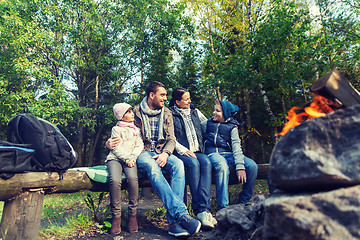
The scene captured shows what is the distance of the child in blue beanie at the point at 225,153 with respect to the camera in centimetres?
363

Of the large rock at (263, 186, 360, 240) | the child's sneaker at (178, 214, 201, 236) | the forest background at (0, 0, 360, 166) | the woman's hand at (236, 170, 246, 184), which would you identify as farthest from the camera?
the forest background at (0, 0, 360, 166)

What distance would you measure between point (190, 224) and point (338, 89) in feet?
7.01

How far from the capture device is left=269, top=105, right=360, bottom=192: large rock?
1.36 metres

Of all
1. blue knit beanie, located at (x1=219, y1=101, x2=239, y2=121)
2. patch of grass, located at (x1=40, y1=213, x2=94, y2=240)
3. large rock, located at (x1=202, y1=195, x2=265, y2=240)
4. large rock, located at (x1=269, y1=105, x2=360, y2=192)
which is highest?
blue knit beanie, located at (x1=219, y1=101, x2=239, y2=121)

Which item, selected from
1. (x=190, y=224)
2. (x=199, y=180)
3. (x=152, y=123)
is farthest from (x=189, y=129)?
(x=190, y=224)

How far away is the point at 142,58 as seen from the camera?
13930 millimetres

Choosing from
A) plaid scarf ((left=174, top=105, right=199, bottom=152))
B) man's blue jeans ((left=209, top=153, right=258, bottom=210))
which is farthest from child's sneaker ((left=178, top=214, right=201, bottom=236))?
plaid scarf ((left=174, top=105, right=199, bottom=152))

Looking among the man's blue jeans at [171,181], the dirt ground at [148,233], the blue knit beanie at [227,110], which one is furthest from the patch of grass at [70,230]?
the blue knit beanie at [227,110]

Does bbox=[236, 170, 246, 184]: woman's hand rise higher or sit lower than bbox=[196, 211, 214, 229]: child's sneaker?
higher

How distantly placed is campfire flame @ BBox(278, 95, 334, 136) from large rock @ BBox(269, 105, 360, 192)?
1.37ft

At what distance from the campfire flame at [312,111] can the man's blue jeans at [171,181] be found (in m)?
1.77

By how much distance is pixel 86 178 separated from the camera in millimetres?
3586

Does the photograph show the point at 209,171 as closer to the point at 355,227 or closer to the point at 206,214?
the point at 206,214

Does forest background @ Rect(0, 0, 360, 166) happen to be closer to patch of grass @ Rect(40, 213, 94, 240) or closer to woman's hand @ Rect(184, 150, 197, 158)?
woman's hand @ Rect(184, 150, 197, 158)
